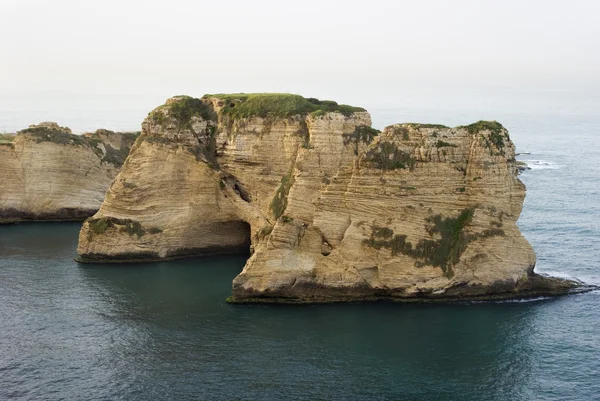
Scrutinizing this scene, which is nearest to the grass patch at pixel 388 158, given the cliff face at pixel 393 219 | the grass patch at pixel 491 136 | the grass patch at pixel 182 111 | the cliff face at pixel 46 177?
the cliff face at pixel 393 219

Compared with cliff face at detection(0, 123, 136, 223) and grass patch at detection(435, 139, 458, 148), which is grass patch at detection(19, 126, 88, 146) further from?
grass patch at detection(435, 139, 458, 148)

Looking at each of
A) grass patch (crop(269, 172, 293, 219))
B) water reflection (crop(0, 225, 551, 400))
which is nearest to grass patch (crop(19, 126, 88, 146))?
water reflection (crop(0, 225, 551, 400))

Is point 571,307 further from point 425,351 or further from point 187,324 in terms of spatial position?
point 187,324

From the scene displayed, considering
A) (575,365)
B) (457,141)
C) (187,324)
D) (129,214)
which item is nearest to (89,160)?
(129,214)

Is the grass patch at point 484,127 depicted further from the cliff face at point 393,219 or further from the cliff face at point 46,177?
the cliff face at point 46,177

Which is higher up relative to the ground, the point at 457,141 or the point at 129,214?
the point at 457,141

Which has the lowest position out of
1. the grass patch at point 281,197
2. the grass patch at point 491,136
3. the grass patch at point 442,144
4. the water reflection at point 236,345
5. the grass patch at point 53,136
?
the water reflection at point 236,345
